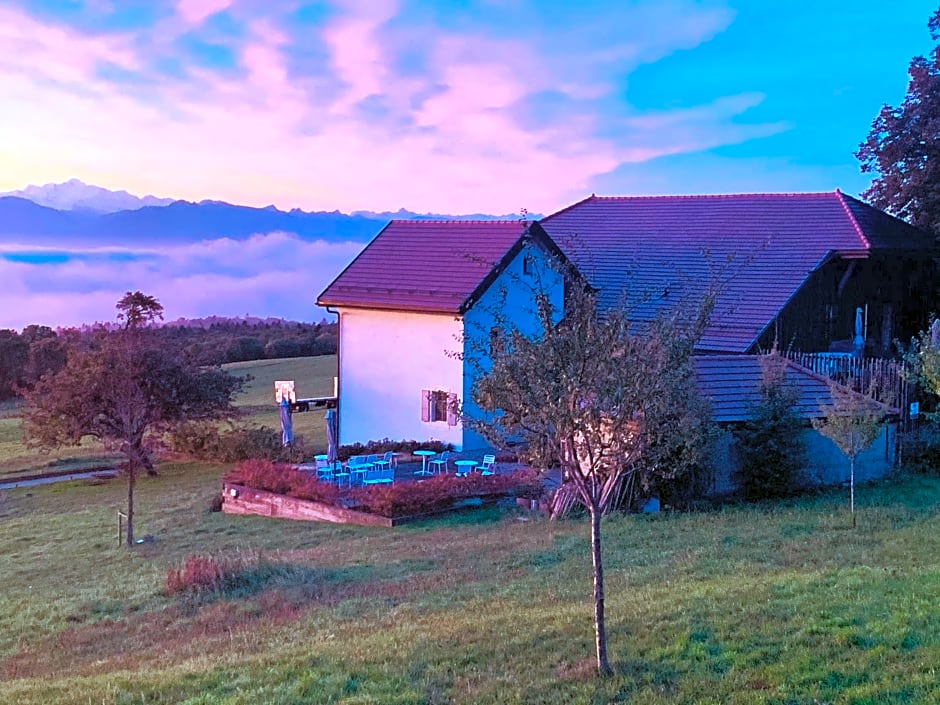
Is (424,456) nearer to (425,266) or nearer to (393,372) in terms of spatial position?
(393,372)

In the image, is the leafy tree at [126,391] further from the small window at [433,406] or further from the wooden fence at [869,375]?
the wooden fence at [869,375]

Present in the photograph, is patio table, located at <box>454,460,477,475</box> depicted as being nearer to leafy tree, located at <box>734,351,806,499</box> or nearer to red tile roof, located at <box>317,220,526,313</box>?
red tile roof, located at <box>317,220,526,313</box>

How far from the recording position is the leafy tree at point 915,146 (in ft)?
95.7

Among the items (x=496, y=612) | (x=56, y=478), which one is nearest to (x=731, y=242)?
(x=496, y=612)

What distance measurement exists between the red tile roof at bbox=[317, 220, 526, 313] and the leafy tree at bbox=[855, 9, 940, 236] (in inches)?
512

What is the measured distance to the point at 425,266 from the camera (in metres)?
28.8

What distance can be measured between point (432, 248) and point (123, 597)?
729 inches

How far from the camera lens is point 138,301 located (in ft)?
75.2

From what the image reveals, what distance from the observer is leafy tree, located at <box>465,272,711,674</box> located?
7.46m

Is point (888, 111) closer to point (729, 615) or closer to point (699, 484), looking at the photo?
point (699, 484)

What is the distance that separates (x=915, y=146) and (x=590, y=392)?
88.3 ft

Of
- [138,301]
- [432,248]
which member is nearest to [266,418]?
[432,248]

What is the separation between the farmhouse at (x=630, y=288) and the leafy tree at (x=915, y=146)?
44.4 inches

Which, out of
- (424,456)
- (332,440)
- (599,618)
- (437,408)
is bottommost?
(599,618)
